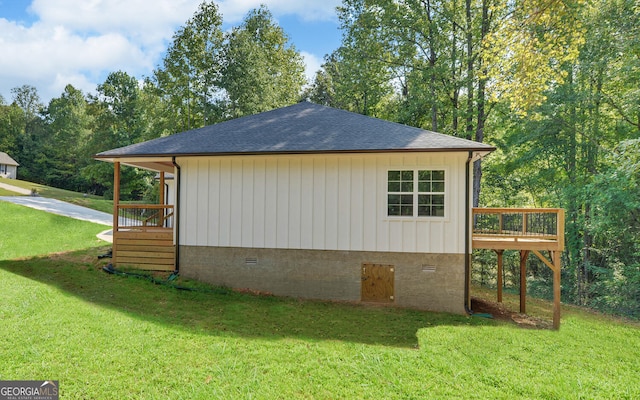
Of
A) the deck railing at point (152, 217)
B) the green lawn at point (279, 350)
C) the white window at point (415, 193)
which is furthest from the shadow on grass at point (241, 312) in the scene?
the white window at point (415, 193)

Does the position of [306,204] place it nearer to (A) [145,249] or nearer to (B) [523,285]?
(A) [145,249]

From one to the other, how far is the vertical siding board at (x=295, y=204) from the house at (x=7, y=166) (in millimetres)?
42585

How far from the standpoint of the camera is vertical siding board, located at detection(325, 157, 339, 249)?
8.33 m

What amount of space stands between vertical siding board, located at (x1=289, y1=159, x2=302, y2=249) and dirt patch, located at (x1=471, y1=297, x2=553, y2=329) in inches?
195

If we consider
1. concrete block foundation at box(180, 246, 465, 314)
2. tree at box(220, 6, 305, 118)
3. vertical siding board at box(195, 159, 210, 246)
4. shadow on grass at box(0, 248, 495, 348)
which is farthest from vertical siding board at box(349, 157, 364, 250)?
tree at box(220, 6, 305, 118)

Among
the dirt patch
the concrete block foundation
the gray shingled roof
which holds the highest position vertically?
the gray shingled roof

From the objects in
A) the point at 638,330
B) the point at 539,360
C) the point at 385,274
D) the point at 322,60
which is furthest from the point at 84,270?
the point at 322,60

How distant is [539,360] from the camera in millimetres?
5238

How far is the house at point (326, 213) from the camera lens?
7.91 m

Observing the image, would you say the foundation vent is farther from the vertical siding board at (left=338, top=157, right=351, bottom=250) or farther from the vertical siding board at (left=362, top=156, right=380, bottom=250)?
the vertical siding board at (left=362, top=156, right=380, bottom=250)

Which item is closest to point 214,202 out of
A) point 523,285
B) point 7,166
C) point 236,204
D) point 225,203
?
point 225,203

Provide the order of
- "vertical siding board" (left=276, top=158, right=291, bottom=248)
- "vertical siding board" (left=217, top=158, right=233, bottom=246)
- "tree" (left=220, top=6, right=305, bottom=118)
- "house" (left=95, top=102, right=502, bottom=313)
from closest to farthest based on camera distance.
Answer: "house" (left=95, top=102, right=502, bottom=313)
"vertical siding board" (left=276, top=158, right=291, bottom=248)
"vertical siding board" (left=217, top=158, right=233, bottom=246)
"tree" (left=220, top=6, right=305, bottom=118)

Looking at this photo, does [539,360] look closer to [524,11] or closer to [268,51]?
[524,11]

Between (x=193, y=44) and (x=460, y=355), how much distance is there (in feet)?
72.9
